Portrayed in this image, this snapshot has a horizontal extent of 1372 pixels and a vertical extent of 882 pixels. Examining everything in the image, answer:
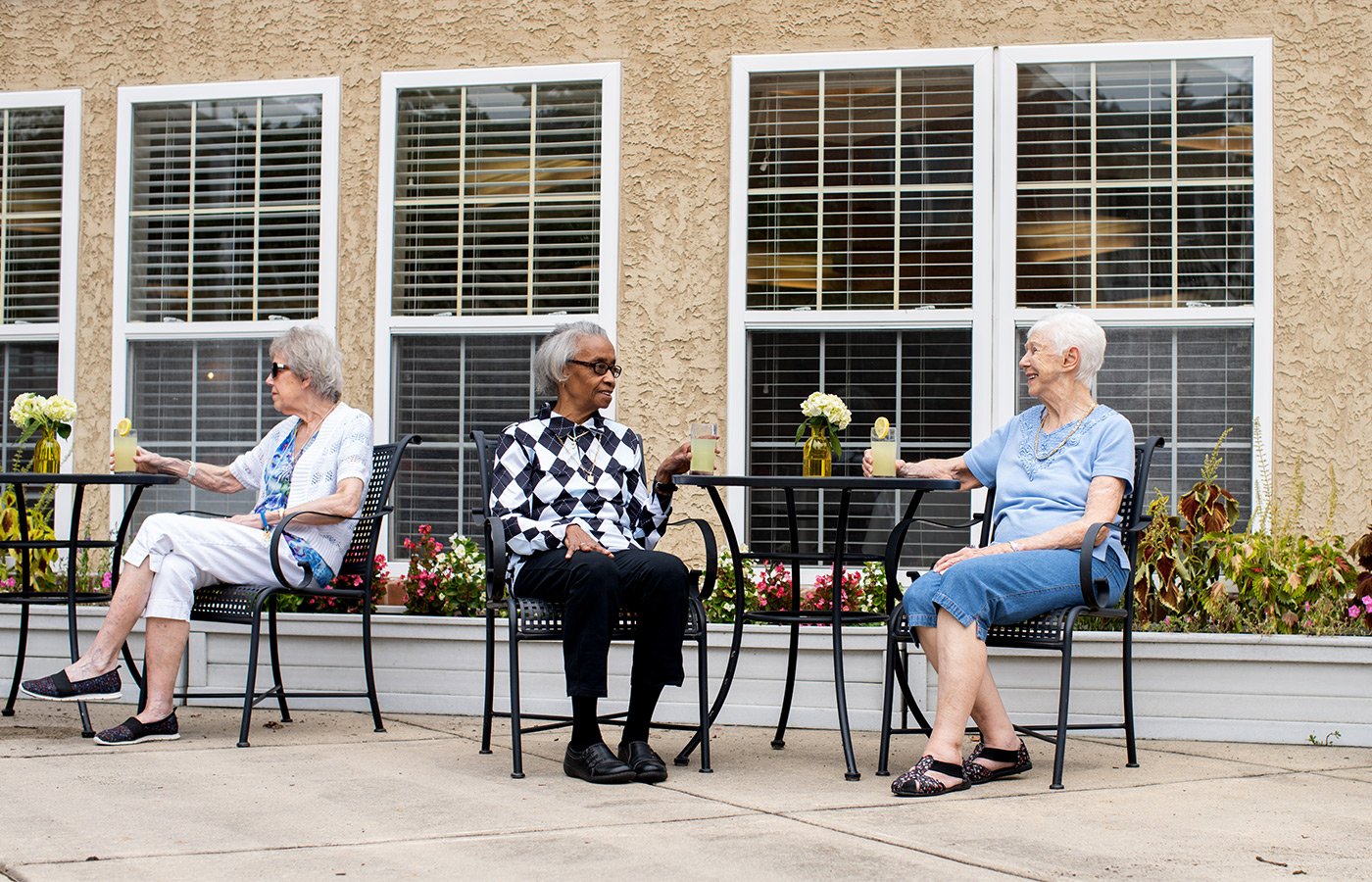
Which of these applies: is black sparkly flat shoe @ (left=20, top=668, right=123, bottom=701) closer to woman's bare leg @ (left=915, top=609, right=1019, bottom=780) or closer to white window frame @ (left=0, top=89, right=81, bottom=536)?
white window frame @ (left=0, top=89, right=81, bottom=536)

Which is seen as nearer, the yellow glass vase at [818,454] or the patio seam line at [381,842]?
the patio seam line at [381,842]

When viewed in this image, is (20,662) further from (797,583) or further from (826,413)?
(826,413)

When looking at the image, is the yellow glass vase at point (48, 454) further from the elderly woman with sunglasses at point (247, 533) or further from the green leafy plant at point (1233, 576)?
the green leafy plant at point (1233, 576)

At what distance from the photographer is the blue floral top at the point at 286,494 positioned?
4.15m

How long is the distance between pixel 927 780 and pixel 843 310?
2364mm

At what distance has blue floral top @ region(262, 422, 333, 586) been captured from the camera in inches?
163

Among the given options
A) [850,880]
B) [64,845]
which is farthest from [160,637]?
[850,880]

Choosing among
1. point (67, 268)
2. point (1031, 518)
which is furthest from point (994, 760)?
point (67, 268)

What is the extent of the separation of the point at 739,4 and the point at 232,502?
288 cm

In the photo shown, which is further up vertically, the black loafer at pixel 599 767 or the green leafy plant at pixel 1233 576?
the green leafy plant at pixel 1233 576

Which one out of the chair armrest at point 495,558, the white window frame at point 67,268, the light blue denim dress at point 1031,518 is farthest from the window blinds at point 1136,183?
the white window frame at point 67,268

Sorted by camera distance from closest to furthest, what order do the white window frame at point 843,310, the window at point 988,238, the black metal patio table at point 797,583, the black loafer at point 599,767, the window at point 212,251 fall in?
the black loafer at point 599,767 → the black metal patio table at point 797,583 → the window at point 988,238 → the white window frame at point 843,310 → the window at point 212,251

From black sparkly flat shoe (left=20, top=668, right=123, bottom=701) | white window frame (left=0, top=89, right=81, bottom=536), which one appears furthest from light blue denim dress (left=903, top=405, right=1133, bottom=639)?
white window frame (left=0, top=89, right=81, bottom=536)

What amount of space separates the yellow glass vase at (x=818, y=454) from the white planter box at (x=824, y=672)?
2.17 feet
